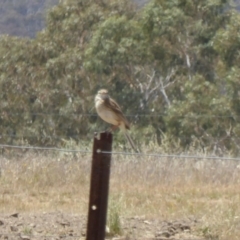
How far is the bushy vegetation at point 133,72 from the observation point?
1945cm

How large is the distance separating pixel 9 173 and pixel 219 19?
11.3m

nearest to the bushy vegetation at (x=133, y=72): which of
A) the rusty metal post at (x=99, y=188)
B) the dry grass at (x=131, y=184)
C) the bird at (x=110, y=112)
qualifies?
the dry grass at (x=131, y=184)

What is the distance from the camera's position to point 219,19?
21891 mm

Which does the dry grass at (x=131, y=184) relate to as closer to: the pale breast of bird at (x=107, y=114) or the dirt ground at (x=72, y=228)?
the dirt ground at (x=72, y=228)

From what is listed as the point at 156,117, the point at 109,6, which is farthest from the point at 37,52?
the point at 156,117

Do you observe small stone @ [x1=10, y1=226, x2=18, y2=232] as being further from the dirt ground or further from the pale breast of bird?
the pale breast of bird

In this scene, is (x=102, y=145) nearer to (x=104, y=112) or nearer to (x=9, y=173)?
(x=104, y=112)

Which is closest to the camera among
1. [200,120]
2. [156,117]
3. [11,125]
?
[200,120]

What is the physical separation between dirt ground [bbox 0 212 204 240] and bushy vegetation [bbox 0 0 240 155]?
1066 centimetres

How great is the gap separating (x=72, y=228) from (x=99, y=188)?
273 centimetres

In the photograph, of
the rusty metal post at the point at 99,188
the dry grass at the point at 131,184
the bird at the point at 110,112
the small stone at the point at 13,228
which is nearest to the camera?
the rusty metal post at the point at 99,188

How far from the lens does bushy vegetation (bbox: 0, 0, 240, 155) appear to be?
19453mm

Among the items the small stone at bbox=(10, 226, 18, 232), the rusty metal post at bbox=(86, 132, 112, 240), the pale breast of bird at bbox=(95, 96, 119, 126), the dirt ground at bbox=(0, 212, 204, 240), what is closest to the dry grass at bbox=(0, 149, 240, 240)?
the dirt ground at bbox=(0, 212, 204, 240)

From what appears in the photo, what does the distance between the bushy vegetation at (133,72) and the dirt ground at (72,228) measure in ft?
35.0
